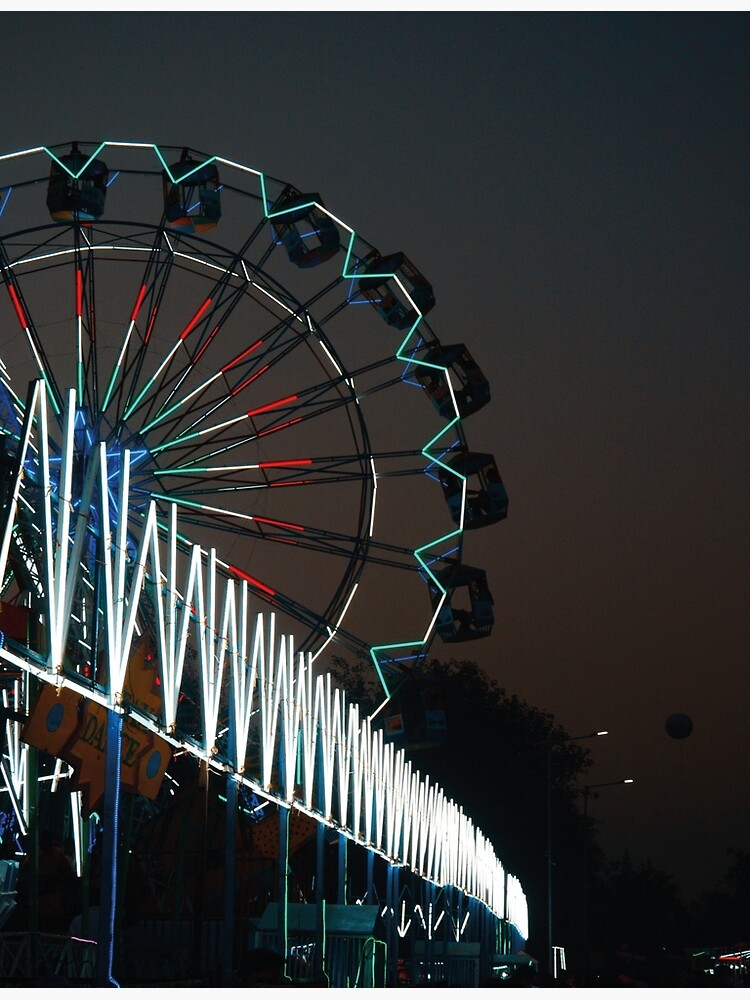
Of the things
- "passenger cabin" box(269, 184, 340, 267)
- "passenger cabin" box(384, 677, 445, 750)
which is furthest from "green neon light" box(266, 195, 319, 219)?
"passenger cabin" box(384, 677, 445, 750)

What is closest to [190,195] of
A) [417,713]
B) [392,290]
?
[392,290]

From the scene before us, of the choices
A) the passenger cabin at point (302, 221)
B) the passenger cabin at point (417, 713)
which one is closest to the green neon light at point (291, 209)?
the passenger cabin at point (302, 221)

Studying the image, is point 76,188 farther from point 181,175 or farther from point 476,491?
point 476,491

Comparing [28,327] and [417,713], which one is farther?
[417,713]

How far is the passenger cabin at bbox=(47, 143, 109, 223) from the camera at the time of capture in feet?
85.6

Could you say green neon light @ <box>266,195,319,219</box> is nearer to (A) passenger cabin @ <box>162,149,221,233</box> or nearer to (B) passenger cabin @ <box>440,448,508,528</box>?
(A) passenger cabin @ <box>162,149,221,233</box>

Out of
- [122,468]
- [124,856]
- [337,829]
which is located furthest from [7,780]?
[122,468]

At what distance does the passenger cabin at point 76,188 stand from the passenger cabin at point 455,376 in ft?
24.2

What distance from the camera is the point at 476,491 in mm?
30422

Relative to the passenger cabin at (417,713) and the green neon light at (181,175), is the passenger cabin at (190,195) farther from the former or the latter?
the passenger cabin at (417,713)

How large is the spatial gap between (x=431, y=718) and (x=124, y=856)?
9.72 metres

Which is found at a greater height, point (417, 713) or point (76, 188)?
point (76, 188)

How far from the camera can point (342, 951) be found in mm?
21969

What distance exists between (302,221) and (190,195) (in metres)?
2.57
